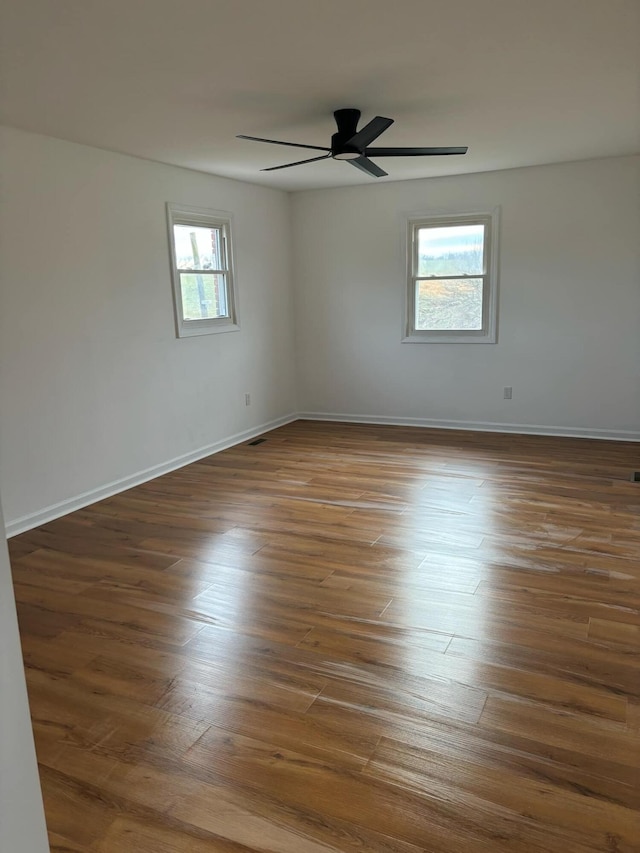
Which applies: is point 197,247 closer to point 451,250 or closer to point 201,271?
point 201,271

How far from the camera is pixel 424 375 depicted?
6582mm

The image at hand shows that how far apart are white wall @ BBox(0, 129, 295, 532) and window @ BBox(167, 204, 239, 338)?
0.34 ft

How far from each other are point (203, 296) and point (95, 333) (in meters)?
1.44

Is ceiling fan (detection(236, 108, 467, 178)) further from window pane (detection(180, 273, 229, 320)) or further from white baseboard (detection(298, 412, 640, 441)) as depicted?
white baseboard (detection(298, 412, 640, 441))

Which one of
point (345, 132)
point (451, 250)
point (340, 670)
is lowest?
point (340, 670)

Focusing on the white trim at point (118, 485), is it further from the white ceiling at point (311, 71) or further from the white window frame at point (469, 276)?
the white ceiling at point (311, 71)

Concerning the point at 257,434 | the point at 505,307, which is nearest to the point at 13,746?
the point at 257,434

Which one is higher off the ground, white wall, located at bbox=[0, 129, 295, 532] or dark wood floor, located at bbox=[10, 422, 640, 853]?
white wall, located at bbox=[0, 129, 295, 532]

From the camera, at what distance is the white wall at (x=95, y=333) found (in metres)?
3.89

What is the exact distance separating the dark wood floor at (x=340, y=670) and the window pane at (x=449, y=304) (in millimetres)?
2389

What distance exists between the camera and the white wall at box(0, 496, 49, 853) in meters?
1.00

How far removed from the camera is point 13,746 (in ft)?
3.38

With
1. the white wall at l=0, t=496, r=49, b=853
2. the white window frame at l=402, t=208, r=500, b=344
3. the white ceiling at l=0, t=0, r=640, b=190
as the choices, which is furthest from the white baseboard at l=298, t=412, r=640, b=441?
the white wall at l=0, t=496, r=49, b=853

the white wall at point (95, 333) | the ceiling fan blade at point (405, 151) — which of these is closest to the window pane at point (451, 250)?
the white wall at point (95, 333)
